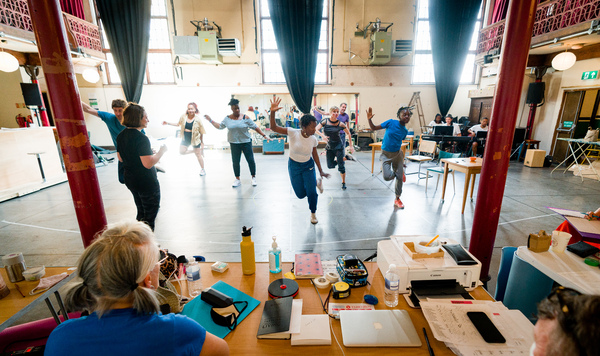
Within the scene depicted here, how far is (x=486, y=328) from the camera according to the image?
1.17 metres

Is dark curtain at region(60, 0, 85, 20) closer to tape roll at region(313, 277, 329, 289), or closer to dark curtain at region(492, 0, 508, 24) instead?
tape roll at region(313, 277, 329, 289)

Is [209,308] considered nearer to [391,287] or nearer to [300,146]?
[391,287]

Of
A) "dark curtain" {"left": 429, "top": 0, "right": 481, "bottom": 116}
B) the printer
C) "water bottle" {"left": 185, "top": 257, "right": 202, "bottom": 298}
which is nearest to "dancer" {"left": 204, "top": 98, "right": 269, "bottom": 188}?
"water bottle" {"left": 185, "top": 257, "right": 202, "bottom": 298}

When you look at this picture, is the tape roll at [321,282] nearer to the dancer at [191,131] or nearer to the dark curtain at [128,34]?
the dancer at [191,131]

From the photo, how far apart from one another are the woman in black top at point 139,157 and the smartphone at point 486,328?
284 cm

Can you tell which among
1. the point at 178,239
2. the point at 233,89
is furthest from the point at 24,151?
the point at 233,89

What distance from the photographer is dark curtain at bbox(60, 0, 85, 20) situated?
8.56 m

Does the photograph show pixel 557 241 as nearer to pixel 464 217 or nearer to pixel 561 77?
pixel 464 217

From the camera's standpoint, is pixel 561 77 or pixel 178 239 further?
pixel 561 77

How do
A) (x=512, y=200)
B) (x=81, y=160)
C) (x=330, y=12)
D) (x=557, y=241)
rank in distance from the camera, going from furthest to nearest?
(x=330, y=12)
(x=512, y=200)
(x=81, y=160)
(x=557, y=241)

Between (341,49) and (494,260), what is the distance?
1009 centimetres

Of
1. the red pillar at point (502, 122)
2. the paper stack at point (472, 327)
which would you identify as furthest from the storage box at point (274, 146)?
the paper stack at point (472, 327)

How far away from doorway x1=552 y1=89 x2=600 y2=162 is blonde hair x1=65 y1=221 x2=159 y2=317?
11.6m

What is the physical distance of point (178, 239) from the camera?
3686 millimetres
